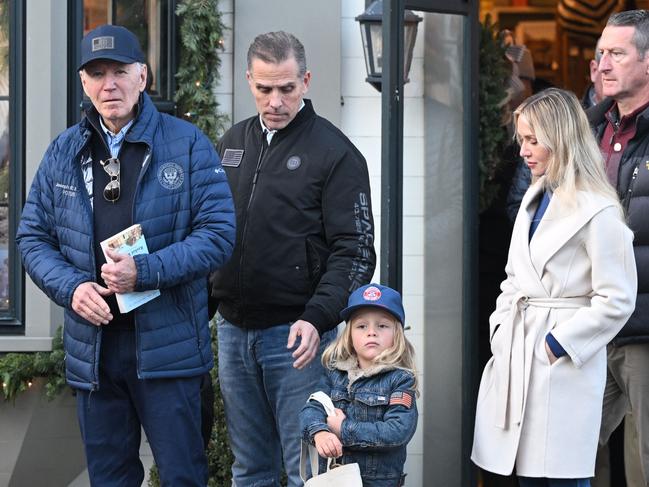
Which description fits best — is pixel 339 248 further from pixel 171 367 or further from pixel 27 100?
pixel 27 100

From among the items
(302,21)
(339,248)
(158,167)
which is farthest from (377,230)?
(158,167)

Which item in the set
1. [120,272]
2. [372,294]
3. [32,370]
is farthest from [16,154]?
[372,294]

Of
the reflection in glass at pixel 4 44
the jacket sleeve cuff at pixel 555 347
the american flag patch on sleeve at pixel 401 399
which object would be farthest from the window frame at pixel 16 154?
the jacket sleeve cuff at pixel 555 347

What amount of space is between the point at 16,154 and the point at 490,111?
241 centimetres

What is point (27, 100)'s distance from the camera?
6531 millimetres

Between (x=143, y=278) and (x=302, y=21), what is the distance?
2522mm

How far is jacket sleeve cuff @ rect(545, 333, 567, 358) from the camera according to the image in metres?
4.62

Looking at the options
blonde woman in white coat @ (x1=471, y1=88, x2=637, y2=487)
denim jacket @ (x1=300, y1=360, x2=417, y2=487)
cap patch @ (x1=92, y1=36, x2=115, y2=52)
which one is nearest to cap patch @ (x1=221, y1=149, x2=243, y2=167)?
cap patch @ (x1=92, y1=36, x2=115, y2=52)

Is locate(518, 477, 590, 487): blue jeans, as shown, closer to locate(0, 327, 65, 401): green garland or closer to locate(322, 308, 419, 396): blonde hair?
locate(322, 308, 419, 396): blonde hair

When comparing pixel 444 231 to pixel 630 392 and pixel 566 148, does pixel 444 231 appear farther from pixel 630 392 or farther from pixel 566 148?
pixel 566 148

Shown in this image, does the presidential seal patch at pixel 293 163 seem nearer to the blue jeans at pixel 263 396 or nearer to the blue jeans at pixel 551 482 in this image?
the blue jeans at pixel 263 396

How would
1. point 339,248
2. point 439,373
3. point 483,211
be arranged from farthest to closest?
point 483,211, point 439,373, point 339,248

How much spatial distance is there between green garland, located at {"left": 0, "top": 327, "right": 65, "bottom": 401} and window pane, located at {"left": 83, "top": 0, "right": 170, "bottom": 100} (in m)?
1.44

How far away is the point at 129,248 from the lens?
4605mm
